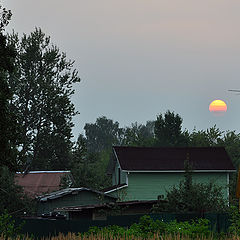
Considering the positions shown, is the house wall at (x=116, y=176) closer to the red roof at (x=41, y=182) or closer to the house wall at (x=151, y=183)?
the house wall at (x=151, y=183)

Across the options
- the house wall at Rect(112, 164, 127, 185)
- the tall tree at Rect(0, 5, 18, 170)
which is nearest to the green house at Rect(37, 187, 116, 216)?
the house wall at Rect(112, 164, 127, 185)

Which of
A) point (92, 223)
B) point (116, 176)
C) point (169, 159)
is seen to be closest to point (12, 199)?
point (116, 176)

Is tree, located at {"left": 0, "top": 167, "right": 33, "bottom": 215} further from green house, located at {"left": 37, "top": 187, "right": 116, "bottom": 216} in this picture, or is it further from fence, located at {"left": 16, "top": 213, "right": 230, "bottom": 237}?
fence, located at {"left": 16, "top": 213, "right": 230, "bottom": 237}

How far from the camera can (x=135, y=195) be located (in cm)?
5347

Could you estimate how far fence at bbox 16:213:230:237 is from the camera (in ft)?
97.7

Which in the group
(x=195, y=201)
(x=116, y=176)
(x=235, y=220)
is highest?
(x=116, y=176)

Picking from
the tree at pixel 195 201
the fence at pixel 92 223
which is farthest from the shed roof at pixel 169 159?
the fence at pixel 92 223

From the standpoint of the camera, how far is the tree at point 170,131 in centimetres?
9550

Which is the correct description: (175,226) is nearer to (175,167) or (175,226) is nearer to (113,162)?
(175,167)

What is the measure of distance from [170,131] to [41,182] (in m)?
38.7

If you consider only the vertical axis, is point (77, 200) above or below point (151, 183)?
below

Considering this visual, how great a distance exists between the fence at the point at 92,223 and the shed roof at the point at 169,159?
21470 millimetres

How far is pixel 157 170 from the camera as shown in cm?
5375

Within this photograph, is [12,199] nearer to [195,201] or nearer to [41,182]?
[41,182]
